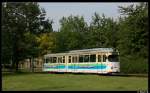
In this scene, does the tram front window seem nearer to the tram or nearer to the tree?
the tram

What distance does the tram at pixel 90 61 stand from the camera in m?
34.7

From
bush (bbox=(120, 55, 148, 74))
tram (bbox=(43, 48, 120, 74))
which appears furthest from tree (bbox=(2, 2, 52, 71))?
bush (bbox=(120, 55, 148, 74))

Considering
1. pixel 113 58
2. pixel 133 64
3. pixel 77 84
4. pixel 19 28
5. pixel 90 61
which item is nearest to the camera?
pixel 77 84

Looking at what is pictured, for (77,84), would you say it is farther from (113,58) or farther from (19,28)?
(19,28)

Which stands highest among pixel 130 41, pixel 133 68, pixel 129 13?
pixel 129 13

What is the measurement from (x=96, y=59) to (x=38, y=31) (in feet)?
51.3

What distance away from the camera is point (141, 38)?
39.3m

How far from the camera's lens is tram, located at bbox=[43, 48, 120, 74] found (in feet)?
114

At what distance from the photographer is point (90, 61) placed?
118 feet

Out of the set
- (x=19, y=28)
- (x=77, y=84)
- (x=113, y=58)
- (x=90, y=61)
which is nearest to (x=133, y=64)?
(x=113, y=58)

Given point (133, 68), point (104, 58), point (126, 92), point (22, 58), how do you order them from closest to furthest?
point (126, 92) < point (104, 58) < point (133, 68) < point (22, 58)

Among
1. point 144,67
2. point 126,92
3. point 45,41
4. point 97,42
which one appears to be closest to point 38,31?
point 45,41

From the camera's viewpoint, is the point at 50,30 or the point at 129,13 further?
the point at 50,30

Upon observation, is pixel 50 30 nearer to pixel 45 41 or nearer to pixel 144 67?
pixel 45 41
